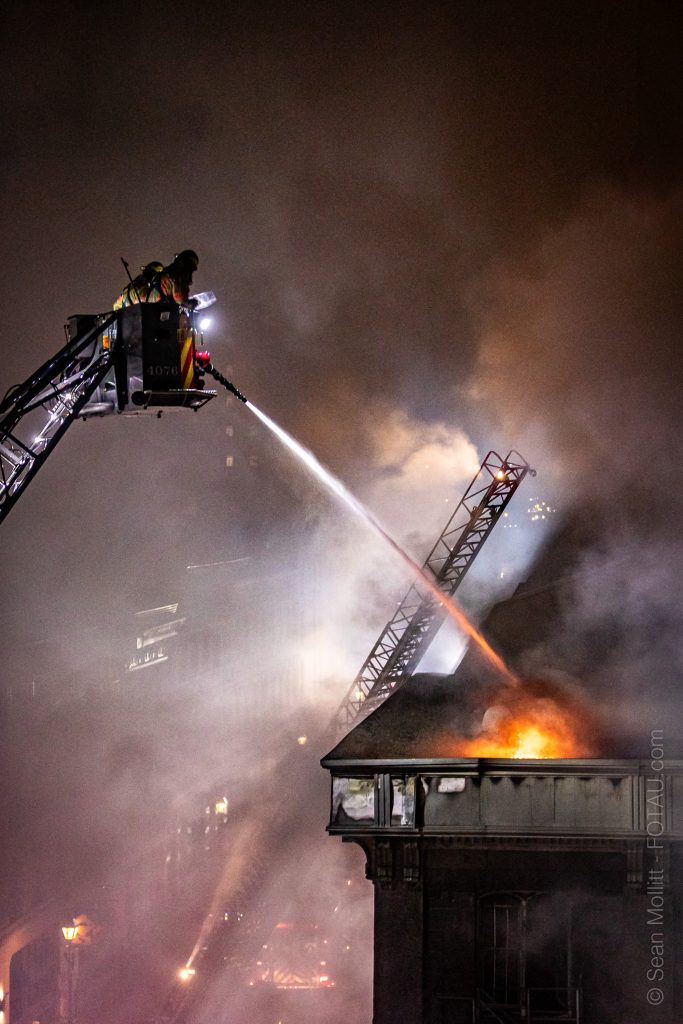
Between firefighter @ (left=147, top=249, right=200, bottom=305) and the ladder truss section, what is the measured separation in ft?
1.69

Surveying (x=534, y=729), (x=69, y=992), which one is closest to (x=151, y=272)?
(x=534, y=729)

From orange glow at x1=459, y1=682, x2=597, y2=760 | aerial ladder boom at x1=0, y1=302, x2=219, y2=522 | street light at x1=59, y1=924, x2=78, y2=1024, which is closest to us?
aerial ladder boom at x1=0, y1=302, x2=219, y2=522

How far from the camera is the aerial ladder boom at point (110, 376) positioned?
10344mm

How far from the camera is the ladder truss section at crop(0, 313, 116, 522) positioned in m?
10.4

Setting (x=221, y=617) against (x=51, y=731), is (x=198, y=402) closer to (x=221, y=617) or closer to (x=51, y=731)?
(x=51, y=731)

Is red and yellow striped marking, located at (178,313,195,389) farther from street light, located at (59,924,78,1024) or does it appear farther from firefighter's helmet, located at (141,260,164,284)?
street light, located at (59,924,78,1024)

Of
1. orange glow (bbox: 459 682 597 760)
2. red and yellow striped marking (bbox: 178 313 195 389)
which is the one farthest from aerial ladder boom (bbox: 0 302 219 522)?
orange glow (bbox: 459 682 597 760)

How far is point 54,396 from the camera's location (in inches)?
423

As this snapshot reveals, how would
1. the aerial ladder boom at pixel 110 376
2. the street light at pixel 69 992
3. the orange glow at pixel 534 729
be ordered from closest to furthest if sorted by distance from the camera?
the aerial ladder boom at pixel 110 376 < the orange glow at pixel 534 729 < the street light at pixel 69 992

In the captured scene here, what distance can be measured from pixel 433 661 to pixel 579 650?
280 cm

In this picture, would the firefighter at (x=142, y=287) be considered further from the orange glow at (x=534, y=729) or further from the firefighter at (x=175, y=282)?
the orange glow at (x=534, y=729)

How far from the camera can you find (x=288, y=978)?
128 feet

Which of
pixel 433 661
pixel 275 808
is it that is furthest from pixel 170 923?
pixel 433 661

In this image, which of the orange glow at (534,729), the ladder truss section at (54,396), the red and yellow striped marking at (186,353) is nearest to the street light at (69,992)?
the orange glow at (534,729)
